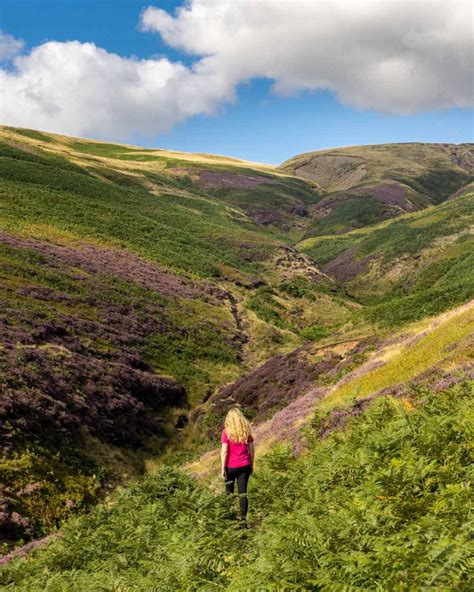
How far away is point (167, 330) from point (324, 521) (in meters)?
35.5

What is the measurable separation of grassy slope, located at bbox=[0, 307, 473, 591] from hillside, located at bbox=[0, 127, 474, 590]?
0.75 feet

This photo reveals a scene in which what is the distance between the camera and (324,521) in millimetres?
6203

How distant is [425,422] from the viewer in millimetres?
9156

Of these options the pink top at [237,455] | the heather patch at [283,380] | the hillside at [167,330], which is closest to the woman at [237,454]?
the pink top at [237,455]

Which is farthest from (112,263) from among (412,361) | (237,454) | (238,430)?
(237,454)

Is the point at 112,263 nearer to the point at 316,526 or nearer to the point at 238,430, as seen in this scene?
the point at 238,430

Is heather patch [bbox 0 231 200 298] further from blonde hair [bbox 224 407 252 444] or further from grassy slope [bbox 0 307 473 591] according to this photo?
blonde hair [bbox 224 407 252 444]

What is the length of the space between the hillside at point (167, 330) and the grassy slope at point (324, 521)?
230 millimetres

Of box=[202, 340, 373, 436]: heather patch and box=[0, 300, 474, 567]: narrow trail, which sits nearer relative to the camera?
box=[0, 300, 474, 567]: narrow trail

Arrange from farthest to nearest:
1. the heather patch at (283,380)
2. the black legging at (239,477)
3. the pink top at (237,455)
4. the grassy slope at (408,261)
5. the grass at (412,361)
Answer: the grassy slope at (408,261)
the heather patch at (283,380)
the grass at (412,361)
the pink top at (237,455)
the black legging at (239,477)

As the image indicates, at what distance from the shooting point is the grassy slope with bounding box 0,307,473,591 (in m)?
5.01

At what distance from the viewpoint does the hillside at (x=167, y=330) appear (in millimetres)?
18453

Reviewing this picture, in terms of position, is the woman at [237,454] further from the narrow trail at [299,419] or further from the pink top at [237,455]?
the narrow trail at [299,419]

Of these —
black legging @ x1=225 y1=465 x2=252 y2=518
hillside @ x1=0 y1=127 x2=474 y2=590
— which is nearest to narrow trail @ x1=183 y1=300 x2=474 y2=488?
hillside @ x1=0 y1=127 x2=474 y2=590
